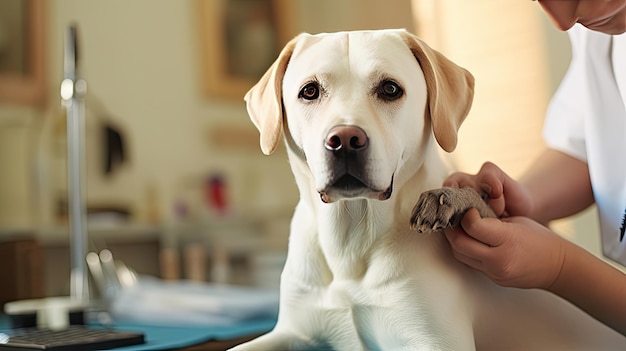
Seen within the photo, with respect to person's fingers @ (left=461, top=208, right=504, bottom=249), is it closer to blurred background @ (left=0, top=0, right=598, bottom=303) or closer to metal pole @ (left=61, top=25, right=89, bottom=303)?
blurred background @ (left=0, top=0, right=598, bottom=303)

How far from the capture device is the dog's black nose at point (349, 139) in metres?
0.66

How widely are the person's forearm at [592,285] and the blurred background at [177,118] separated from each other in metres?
0.67

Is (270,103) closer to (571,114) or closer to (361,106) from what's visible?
(361,106)

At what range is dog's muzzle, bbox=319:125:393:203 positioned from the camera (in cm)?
66

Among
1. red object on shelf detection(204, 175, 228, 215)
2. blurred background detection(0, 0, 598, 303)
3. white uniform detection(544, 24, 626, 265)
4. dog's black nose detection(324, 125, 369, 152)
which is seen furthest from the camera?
red object on shelf detection(204, 175, 228, 215)

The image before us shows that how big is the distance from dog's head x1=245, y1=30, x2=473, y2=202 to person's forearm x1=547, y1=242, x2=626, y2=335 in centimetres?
21

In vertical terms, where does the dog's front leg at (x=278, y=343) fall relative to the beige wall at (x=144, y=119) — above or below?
below

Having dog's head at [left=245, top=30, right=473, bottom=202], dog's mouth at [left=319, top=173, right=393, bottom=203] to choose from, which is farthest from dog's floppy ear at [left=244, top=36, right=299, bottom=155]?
dog's mouth at [left=319, top=173, right=393, bottom=203]

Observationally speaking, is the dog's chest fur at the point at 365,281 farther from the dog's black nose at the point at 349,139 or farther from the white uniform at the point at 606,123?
the white uniform at the point at 606,123

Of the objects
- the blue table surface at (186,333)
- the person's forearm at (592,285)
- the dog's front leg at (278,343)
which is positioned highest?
the person's forearm at (592,285)

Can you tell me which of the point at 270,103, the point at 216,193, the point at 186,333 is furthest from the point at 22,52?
the point at 270,103

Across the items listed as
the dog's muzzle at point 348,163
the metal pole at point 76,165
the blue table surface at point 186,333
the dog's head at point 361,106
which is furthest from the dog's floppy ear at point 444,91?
the metal pole at point 76,165

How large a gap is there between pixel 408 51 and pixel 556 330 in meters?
0.36

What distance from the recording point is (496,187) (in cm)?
84
